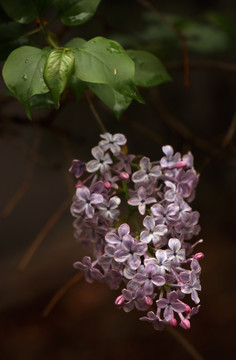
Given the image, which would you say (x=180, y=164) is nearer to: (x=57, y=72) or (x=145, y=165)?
(x=145, y=165)

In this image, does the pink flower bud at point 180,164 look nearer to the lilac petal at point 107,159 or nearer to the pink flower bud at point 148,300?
the lilac petal at point 107,159

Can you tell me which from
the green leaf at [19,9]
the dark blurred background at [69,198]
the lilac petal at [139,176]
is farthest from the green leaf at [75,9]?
the dark blurred background at [69,198]

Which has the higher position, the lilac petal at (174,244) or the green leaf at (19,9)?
the green leaf at (19,9)

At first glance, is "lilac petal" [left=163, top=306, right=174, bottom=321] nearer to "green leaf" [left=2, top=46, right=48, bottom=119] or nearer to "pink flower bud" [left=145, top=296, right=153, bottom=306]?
"pink flower bud" [left=145, top=296, right=153, bottom=306]

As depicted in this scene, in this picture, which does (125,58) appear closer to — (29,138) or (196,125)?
(29,138)

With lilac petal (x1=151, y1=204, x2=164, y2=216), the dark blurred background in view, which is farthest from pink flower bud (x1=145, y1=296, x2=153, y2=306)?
the dark blurred background

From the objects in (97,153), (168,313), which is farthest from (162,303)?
(97,153)
